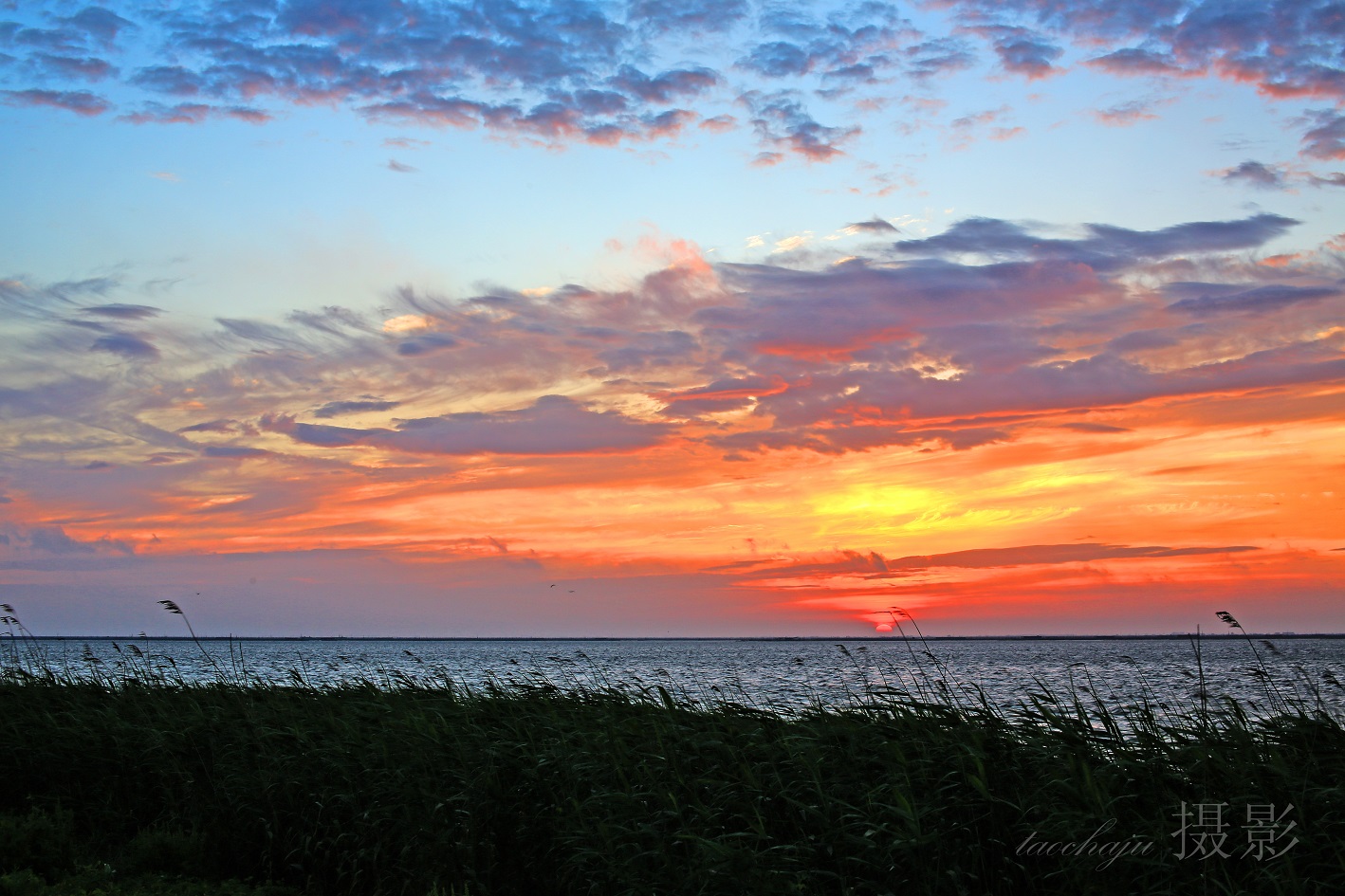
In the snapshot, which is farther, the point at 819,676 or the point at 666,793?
the point at 819,676

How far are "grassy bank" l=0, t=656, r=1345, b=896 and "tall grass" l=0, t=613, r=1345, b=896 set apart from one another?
3 cm

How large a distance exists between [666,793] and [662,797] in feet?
0.35

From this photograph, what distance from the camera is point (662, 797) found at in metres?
11.3

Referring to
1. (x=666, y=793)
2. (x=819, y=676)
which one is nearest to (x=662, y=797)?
(x=666, y=793)

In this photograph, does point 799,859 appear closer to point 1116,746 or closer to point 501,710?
point 1116,746

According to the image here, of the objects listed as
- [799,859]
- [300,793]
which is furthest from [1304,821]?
[300,793]

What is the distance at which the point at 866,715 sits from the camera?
12641 mm

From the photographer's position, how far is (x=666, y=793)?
11375 mm

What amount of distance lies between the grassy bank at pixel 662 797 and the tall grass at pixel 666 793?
34mm

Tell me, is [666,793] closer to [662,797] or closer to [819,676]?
[662,797]

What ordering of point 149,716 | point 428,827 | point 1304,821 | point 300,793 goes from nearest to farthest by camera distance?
1. point 1304,821
2. point 428,827
3. point 300,793
4. point 149,716

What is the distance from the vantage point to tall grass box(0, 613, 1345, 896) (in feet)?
31.3

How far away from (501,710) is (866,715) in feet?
19.6

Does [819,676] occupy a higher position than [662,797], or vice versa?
[662,797]
